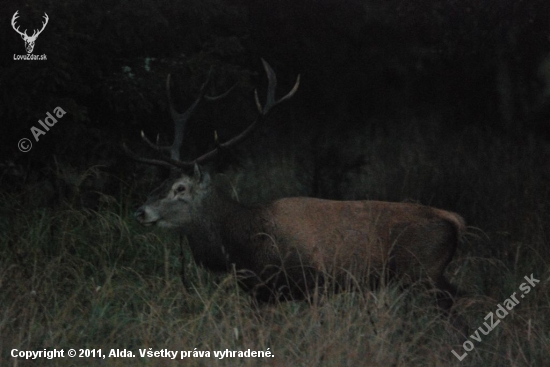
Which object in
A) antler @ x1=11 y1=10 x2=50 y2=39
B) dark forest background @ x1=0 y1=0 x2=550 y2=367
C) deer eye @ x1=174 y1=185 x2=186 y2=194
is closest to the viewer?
dark forest background @ x1=0 y1=0 x2=550 y2=367

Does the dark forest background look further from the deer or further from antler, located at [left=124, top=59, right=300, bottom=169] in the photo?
antler, located at [left=124, top=59, right=300, bottom=169]

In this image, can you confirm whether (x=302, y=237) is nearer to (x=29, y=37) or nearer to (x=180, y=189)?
(x=180, y=189)

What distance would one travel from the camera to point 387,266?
20.3ft

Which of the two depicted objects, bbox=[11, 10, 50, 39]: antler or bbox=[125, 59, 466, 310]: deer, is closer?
bbox=[125, 59, 466, 310]: deer

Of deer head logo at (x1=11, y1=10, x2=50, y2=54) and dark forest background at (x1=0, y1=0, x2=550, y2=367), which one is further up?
deer head logo at (x1=11, y1=10, x2=50, y2=54)

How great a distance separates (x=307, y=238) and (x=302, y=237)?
3cm

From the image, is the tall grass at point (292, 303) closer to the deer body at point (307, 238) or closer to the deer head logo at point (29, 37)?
the deer body at point (307, 238)

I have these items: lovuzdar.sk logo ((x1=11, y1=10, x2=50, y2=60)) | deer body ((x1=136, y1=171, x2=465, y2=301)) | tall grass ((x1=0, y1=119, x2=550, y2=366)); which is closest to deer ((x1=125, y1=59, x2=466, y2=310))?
deer body ((x1=136, y1=171, x2=465, y2=301))

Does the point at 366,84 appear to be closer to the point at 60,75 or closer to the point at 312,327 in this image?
the point at 60,75

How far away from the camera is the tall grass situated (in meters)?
5.12

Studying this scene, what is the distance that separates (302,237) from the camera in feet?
20.4

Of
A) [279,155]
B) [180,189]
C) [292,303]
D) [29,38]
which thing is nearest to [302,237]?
[292,303]

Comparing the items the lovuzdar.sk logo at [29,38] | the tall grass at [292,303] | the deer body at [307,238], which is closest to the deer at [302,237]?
the deer body at [307,238]

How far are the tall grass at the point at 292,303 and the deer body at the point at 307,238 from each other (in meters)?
0.15
